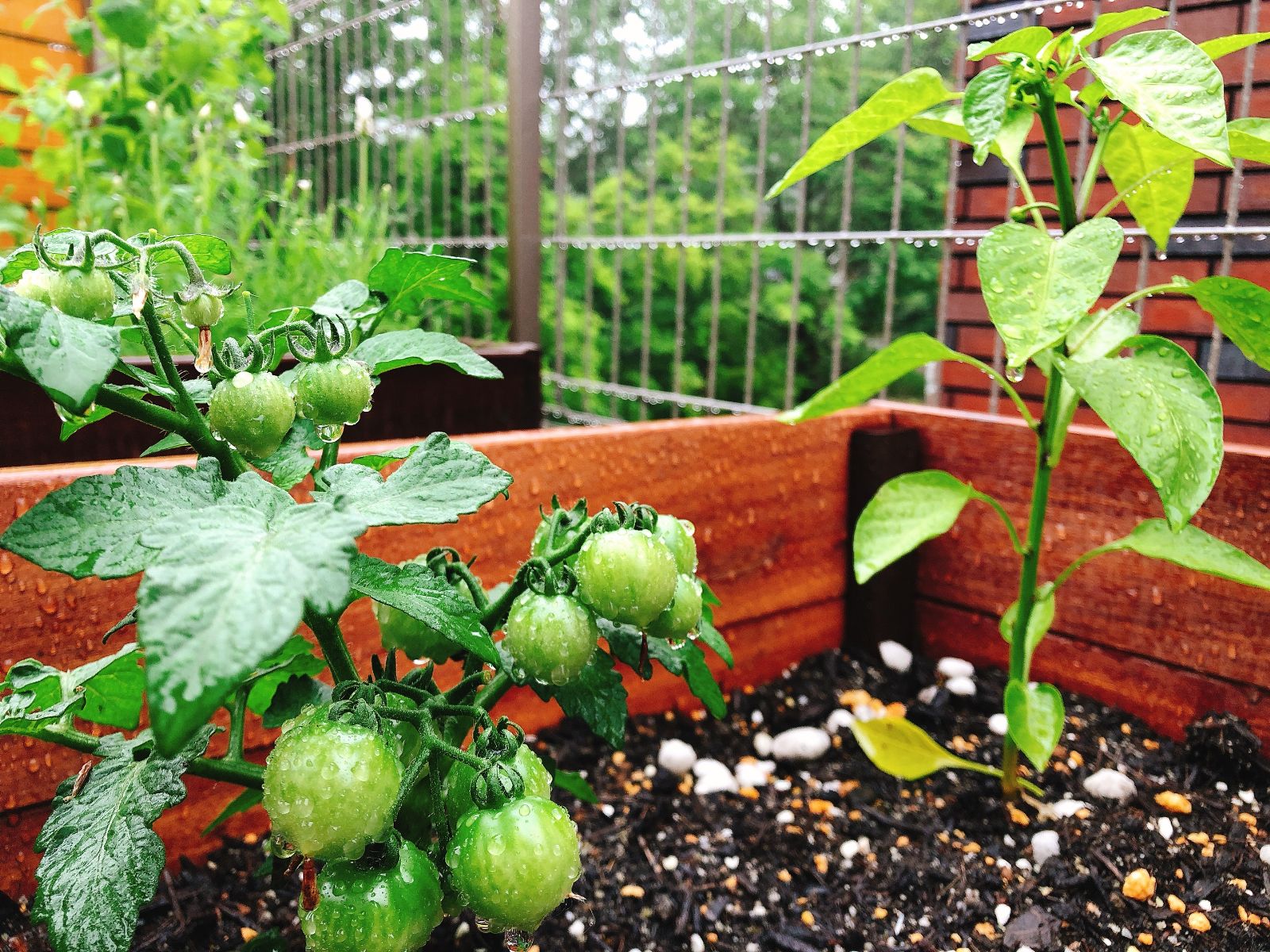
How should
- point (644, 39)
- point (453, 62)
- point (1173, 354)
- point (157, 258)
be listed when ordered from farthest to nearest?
point (453, 62) → point (644, 39) → point (1173, 354) → point (157, 258)

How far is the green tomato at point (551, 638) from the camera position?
1.83 feet

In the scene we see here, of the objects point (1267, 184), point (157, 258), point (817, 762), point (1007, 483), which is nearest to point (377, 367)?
point (157, 258)

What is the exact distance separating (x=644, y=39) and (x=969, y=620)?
2.25 meters

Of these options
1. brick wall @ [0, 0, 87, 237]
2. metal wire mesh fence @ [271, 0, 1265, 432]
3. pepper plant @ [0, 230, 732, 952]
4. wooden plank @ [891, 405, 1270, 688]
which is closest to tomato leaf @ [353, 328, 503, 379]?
pepper plant @ [0, 230, 732, 952]

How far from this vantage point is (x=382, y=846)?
0.52 metres

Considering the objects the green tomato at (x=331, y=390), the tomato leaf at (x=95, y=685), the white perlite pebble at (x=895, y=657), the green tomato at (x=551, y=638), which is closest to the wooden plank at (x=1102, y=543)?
the white perlite pebble at (x=895, y=657)

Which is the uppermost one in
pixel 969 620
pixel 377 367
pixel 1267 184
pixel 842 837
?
pixel 1267 184

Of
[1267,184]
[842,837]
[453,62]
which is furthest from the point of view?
[453,62]

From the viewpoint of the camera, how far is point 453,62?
11.5ft

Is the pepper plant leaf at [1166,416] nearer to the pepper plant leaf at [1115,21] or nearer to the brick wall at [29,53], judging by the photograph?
the pepper plant leaf at [1115,21]

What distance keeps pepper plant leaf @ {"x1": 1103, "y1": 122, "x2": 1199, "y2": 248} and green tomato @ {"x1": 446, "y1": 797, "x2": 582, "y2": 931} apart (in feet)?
2.79

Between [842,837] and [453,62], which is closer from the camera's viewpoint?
[842,837]

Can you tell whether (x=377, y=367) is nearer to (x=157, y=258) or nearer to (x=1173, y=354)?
(x=157, y=258)

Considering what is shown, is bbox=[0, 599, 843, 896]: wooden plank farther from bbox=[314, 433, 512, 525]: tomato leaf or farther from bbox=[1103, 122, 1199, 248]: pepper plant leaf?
bbox=[1103, 122, 1199, 248]: pepper plant leaf
